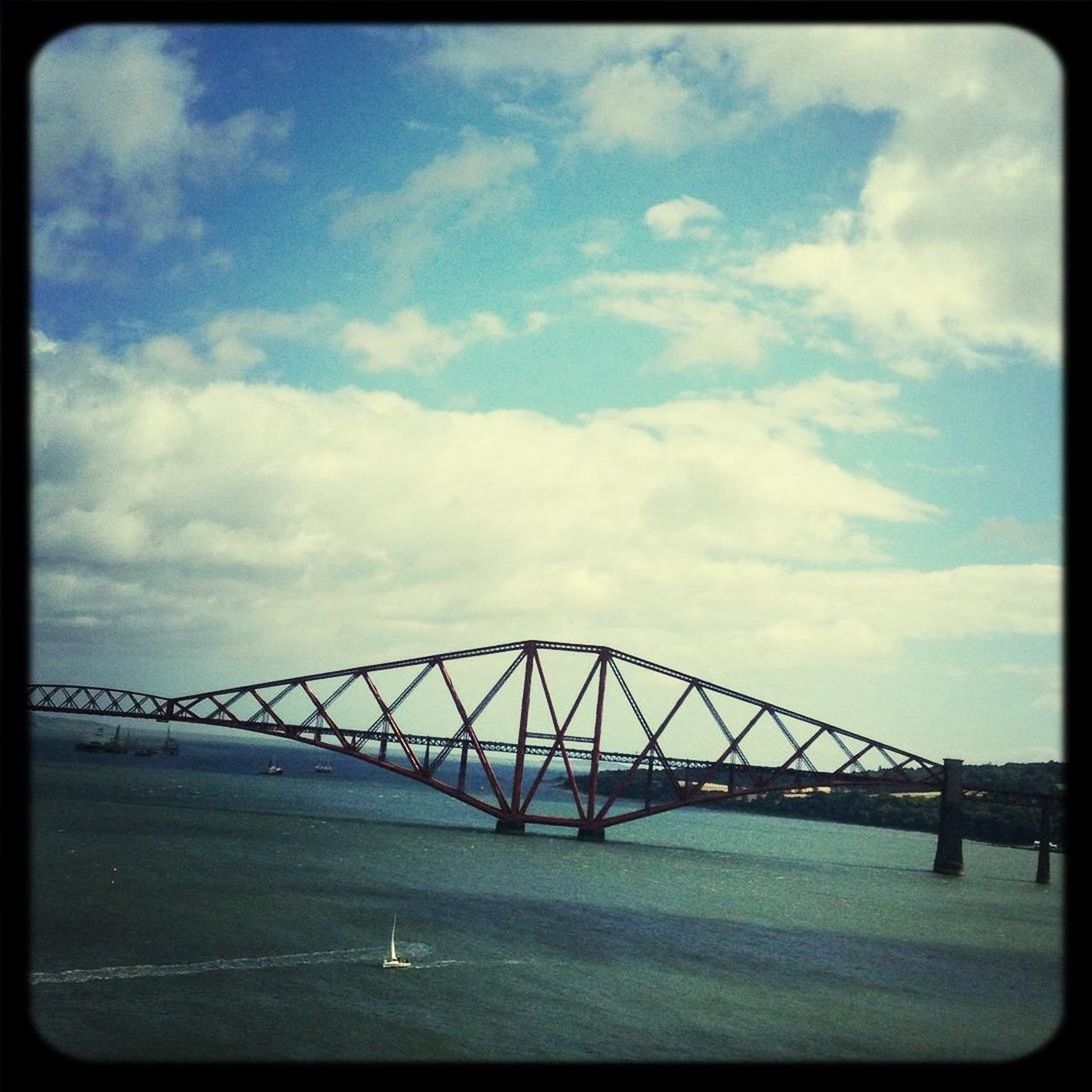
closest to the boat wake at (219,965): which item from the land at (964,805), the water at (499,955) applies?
the water at (499,955)

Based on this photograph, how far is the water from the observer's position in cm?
1897

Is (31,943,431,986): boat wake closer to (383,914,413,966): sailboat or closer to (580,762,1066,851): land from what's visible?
(383,914,413,966): sailboat

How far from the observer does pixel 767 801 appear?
161625mm

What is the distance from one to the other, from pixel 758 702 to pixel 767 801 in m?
109

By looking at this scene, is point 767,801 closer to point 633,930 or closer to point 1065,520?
point 633,930

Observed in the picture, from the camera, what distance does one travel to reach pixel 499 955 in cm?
2709

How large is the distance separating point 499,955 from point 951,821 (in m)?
41.2

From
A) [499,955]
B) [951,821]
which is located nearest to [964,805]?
[951,821]

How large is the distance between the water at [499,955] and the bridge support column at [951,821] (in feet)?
4.91

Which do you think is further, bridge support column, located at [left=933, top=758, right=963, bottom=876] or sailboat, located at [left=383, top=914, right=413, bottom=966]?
bridge support column, located at [left=933, top=758, right=963, bottom=876]

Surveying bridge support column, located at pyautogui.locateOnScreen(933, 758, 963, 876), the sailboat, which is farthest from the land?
the sailboat

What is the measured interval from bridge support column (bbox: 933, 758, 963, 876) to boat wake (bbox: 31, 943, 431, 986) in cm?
3873

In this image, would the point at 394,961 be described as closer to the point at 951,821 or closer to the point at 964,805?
the point at 951,821

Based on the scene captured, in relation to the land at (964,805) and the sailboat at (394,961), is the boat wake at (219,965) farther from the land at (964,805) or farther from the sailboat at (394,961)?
the land at (964,805)
